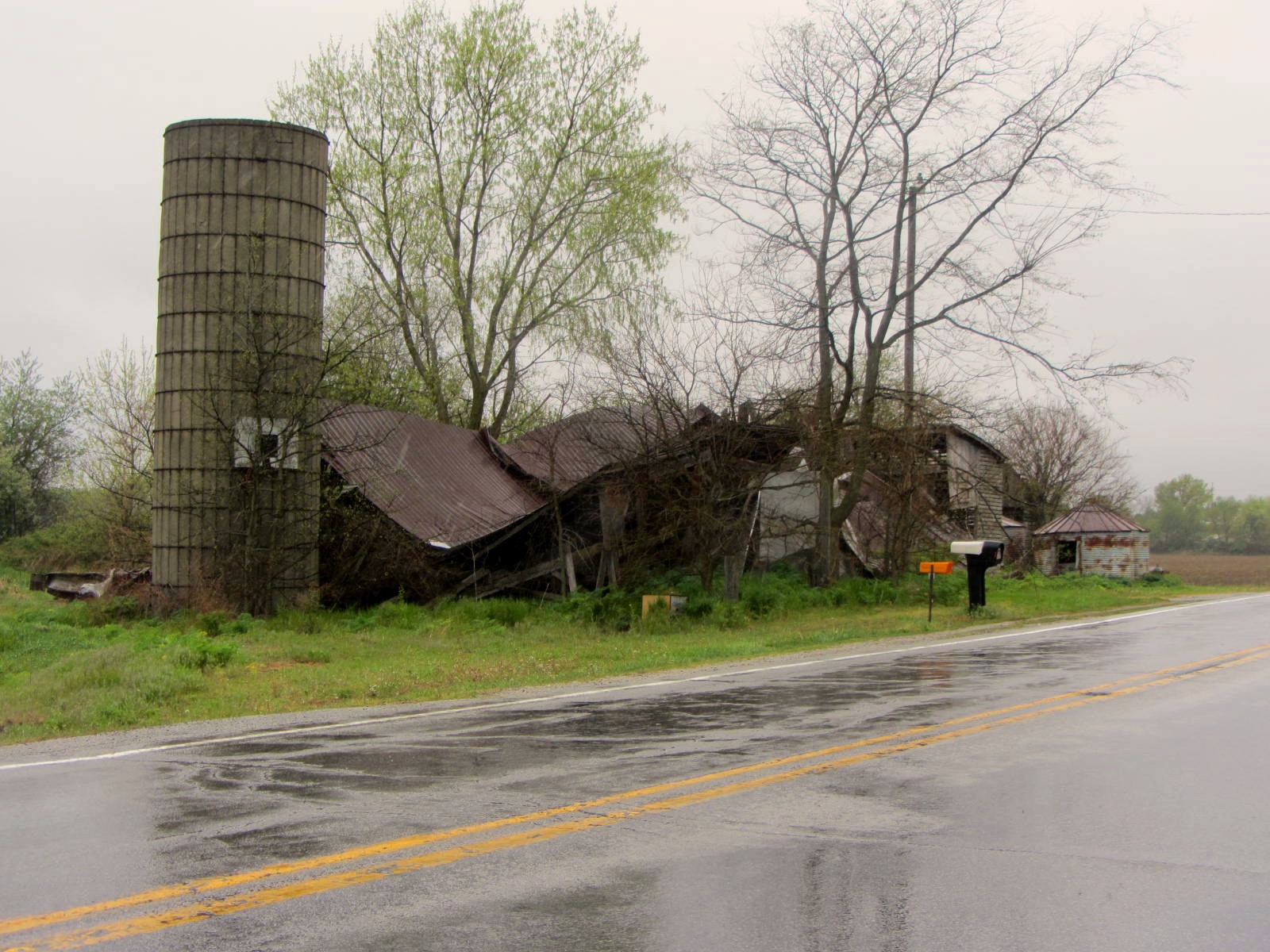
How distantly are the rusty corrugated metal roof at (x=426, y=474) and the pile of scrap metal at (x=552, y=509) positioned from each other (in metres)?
0.05

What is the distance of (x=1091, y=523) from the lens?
44188 mm

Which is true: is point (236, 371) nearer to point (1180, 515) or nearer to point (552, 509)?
point (552, 509)

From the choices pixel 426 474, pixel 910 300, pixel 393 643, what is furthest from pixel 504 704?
pixel 910 300

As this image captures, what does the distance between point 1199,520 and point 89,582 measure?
4630 inches

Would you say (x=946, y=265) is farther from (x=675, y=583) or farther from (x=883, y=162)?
(x=675, y=583)

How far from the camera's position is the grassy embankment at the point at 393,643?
12.2 meters

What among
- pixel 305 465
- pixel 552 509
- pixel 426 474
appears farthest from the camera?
pixel 426 474

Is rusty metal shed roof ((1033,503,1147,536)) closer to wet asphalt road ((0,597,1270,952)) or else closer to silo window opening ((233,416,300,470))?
silo window opening ((233,416,300,470))

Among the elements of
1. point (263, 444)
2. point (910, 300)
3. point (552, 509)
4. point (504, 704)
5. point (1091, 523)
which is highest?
point (910, 300)

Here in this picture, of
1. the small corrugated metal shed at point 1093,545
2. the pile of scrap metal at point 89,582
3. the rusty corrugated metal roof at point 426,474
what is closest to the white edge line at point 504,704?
the rusty corrugated metal roof at point 426,474

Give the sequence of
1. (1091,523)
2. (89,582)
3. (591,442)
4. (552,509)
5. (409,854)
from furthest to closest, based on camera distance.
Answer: (1091,523) → (89,582) → (552,509) → (591,442) → (409,854)

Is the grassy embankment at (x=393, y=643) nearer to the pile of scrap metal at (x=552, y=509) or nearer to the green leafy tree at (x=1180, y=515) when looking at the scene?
the pile of scrap metal at (x=552, y=509)

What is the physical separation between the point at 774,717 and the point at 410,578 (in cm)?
1508

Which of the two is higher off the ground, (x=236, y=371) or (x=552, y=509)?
(x=236, y=371)
